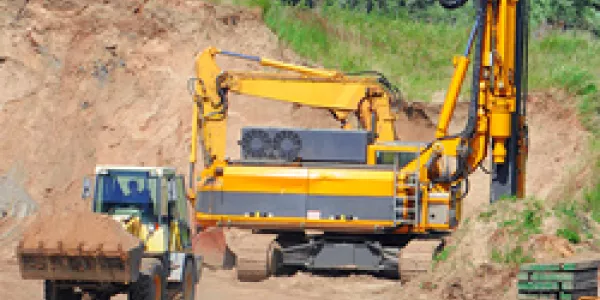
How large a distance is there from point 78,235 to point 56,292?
1074mm

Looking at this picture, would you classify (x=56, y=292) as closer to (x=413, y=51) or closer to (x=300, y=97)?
(x=300, y=97)

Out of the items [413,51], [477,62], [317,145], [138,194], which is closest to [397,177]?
[317,145]

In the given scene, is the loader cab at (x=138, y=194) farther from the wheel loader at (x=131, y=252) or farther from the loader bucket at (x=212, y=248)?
the loader bucket at (x=212, y=248)

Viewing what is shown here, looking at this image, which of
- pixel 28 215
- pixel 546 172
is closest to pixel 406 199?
pixel 546 172

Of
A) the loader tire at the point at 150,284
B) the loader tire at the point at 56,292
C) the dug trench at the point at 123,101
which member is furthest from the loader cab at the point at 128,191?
the dug trench at the point at 123,101

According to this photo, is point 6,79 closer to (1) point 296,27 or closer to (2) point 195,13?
(2) point 195,13

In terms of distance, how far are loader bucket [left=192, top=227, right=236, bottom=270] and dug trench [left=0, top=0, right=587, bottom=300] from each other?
705 cm

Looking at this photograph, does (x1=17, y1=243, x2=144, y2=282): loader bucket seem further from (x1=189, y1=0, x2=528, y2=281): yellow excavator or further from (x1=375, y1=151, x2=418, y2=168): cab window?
(x1=375, y1=151, x2=418, y2=168): cab window

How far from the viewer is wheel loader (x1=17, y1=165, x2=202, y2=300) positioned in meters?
12.0

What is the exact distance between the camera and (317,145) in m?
20.0

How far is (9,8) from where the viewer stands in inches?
1165

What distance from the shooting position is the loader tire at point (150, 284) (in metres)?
12.9

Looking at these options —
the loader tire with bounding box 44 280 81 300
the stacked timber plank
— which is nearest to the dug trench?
the stacked timber plank

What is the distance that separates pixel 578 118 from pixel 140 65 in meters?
12.4
